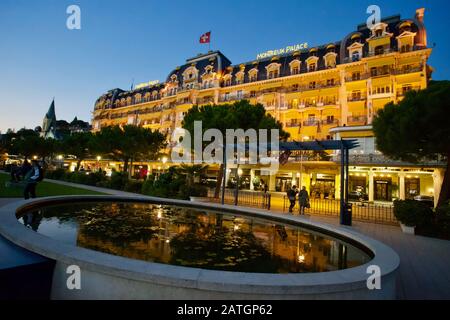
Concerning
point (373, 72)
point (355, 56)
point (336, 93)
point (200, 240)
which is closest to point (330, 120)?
point (336, 93)

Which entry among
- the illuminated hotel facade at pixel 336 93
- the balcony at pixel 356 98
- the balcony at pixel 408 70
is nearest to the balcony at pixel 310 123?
the illuminated hotel facade at pixel 336 93

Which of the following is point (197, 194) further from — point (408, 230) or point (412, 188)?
point (412, 188)

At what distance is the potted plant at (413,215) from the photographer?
11.5 meters

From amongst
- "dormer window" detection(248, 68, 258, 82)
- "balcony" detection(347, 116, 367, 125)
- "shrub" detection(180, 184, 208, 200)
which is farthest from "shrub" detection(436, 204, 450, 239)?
"dormer window" detection(248, 68, 258, 82)

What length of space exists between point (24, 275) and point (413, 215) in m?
14.0

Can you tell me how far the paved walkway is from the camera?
209 inches

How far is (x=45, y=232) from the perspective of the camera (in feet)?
25.4

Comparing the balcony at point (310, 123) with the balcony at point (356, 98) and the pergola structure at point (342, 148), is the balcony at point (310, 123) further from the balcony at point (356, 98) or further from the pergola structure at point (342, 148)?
the pergola structure at point (342, 148)

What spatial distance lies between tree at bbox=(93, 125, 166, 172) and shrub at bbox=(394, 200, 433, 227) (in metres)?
26.3

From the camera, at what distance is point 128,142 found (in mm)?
29516

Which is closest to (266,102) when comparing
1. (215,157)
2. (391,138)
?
(215,157)

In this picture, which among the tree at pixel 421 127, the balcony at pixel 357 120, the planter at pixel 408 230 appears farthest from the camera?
the balcony at pixel 357 120

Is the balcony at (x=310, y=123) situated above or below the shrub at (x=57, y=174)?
above

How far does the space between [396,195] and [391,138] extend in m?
15.2
